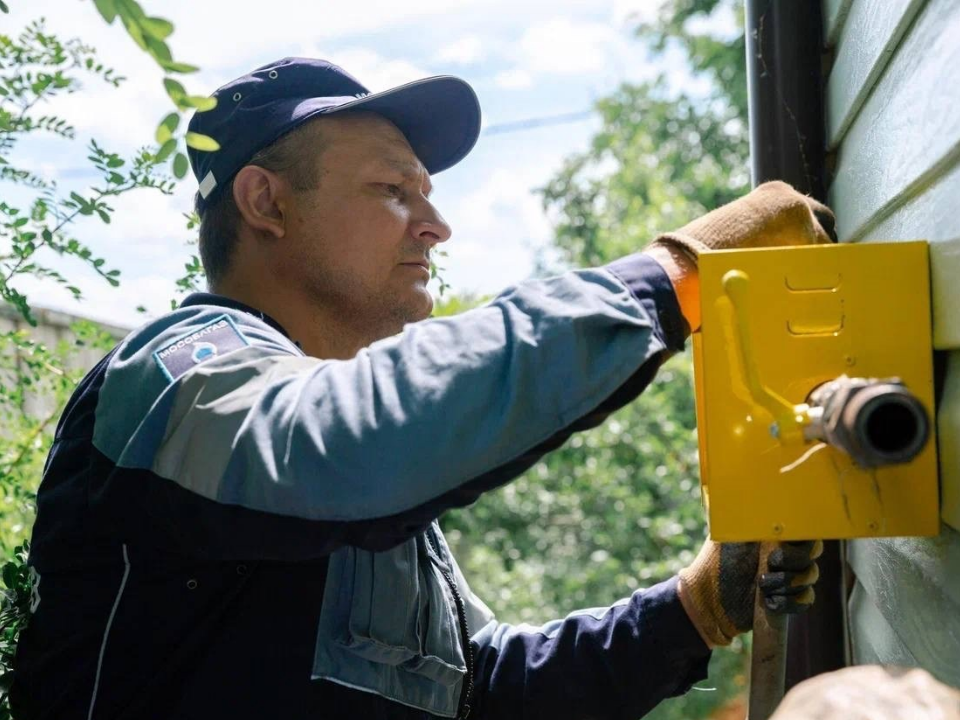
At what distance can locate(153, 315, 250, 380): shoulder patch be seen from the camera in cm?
139

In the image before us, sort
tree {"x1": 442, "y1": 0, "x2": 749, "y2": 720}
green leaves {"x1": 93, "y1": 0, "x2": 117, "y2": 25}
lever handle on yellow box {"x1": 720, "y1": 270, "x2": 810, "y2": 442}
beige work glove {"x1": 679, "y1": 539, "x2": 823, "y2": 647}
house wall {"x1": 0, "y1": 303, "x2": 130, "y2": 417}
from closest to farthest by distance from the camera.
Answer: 1. green leaves {"x1": 93, "y1": 0, "x2": 117, "y2": 25}
2. lever handle on yellow box {"x1": 720, "y1": 270, "x2": 810, "y2": 442}
3. beige work glove {"x1": 679, "y1": 539, "x2": 823, "y2": 647}
4. house wall {"x1": 0, "y1": 303, "x2": 130, "y2": 417}
5. tree {"x1": 442, "y1": 0, "x2": 749, "y2": 720}

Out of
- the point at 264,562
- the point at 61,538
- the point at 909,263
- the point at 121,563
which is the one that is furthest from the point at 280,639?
the point at 909,263

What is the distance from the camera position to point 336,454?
47.9 inches

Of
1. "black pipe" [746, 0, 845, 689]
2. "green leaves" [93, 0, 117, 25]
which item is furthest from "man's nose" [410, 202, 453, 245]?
"green leaves" [93, 0, 117, 25]

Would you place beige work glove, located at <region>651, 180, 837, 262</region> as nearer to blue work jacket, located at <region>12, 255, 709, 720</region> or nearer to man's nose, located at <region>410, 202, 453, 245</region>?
blue work jacket, located at <region>12, 255, 709, 720</region>

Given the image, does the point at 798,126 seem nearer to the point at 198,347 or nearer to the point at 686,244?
the point at 686,244

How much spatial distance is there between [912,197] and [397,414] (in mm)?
748

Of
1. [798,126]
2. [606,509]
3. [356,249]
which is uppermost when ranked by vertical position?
[798,126]

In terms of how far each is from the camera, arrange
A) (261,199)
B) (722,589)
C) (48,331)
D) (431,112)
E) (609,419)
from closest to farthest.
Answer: (722,589)
(261,199)
(431,112)
(48,331)
(609,419)

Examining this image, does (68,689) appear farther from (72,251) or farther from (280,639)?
(72,251)

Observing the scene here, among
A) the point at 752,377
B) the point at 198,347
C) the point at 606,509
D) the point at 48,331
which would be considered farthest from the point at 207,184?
the point at 606,509

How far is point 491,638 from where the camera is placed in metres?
2.10

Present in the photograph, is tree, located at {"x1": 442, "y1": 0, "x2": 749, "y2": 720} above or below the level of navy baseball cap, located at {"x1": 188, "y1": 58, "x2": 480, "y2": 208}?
below

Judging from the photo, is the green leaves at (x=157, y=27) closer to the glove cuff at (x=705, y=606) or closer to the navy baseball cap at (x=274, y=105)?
the navy baseball cap at (x=274, y=105)
